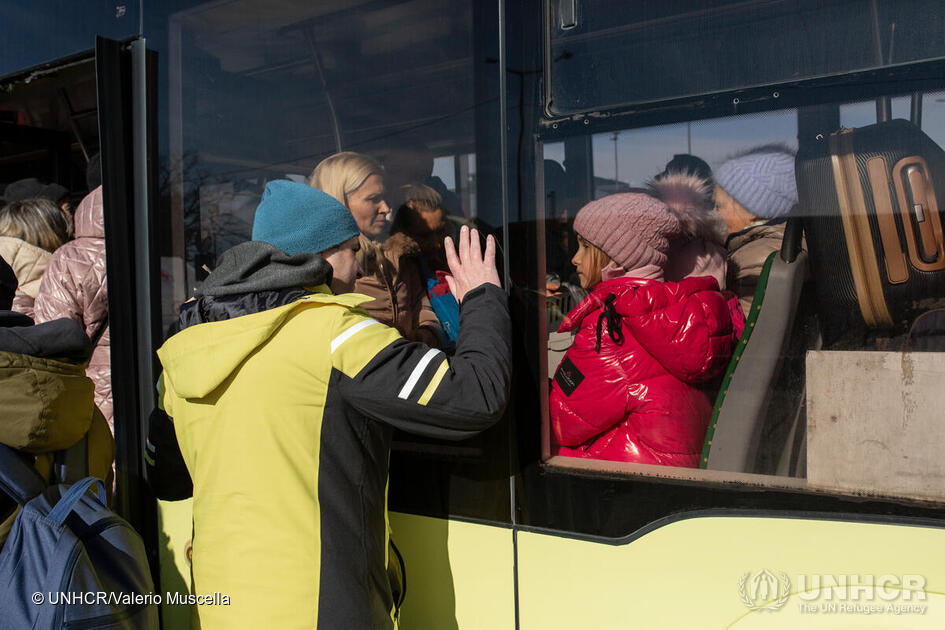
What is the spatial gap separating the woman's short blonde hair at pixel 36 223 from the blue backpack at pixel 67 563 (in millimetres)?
2264

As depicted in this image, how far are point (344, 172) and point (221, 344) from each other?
0.71 meters

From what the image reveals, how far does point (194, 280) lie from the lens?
259 cm

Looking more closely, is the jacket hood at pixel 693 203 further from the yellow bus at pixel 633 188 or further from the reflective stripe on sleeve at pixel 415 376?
the reflective stripe on sleeve at pixel 415 376

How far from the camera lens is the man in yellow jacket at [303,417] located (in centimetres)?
169

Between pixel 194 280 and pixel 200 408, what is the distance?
2.88 feet

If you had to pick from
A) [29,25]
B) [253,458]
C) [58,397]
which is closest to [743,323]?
[253,458]

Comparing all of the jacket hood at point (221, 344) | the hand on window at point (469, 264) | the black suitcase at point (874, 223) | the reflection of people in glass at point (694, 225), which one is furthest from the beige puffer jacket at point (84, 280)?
the black suitcase at point (874, 223)

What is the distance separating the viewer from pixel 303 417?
1.73m

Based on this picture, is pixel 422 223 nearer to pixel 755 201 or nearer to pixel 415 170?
pixel 415 170

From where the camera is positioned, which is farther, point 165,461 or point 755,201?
point 165,461

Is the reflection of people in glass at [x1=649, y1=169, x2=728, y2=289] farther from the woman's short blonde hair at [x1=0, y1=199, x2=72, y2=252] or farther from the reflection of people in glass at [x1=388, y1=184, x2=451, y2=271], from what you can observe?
the woman's short blonde hair at [x1=0, y1=199, x2=72, y2=252]

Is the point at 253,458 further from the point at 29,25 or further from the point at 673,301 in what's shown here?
the point at 29,25

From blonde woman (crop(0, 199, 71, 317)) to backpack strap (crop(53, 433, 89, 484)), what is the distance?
6.20 ft

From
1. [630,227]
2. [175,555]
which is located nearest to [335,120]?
[630,227]
